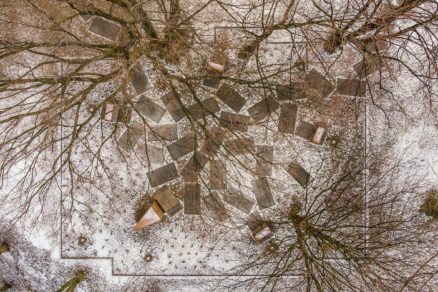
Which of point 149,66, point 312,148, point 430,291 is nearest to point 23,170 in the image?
point 149,66

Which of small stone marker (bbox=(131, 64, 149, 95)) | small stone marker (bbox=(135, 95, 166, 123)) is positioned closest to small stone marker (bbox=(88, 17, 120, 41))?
small stone marker (bbox=(131, 64, 149, 95))

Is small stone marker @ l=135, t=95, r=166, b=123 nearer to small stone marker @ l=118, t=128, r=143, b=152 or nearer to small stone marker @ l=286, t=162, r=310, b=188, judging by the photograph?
small stone marker @ l=118, t=128, r=143, b=152

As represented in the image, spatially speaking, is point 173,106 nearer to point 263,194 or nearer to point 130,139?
point 130,139

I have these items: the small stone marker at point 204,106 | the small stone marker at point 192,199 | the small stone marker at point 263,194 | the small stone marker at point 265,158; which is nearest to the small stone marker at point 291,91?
the small stone marker at point 265,158

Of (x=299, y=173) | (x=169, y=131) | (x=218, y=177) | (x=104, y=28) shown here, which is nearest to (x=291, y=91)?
(x=299, y=173)

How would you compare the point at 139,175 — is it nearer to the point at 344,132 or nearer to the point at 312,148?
the point at 312,148
